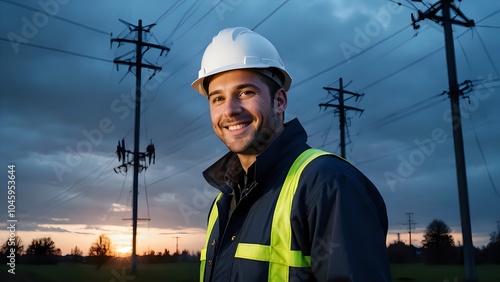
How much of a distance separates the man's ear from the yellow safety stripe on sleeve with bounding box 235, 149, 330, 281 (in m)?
0.53

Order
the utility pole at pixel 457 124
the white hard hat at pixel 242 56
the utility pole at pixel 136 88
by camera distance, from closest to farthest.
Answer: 1. the white hard hat at pixel 242 56
2. the utility pole at pixel 457 124
3. the utility pole at pixel 136 88

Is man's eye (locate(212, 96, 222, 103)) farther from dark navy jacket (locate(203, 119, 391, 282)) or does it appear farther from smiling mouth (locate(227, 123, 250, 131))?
dark navy jacket (locate(203, 119, 391, 282))

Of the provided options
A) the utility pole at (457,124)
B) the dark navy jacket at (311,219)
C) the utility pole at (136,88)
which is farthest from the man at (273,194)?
the utility pole at (136,88)

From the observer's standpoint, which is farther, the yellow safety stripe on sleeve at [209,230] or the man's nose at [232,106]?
the yellow safety stripe on sleeve at [209,230]

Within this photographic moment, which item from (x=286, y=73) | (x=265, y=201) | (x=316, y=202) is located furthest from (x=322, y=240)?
(x=286, y=73)

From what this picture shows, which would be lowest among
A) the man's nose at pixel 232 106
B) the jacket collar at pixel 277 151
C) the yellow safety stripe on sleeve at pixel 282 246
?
the yellow safety stripe on sleeve at pixel 282 246

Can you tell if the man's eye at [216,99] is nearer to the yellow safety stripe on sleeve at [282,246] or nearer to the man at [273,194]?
the man at [273,194]

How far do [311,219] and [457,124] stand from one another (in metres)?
12.5

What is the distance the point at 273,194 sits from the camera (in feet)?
9.02

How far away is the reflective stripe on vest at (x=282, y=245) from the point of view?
2.45 meters

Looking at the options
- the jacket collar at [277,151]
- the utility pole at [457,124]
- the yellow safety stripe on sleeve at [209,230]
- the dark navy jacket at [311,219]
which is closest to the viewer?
the dark navy jacket at [311,219]

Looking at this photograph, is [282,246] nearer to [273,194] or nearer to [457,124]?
[273,194]

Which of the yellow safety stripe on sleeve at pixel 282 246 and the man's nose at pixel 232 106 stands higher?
the man's nose at pixel 232 106

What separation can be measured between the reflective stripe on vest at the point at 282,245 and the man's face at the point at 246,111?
40cm
